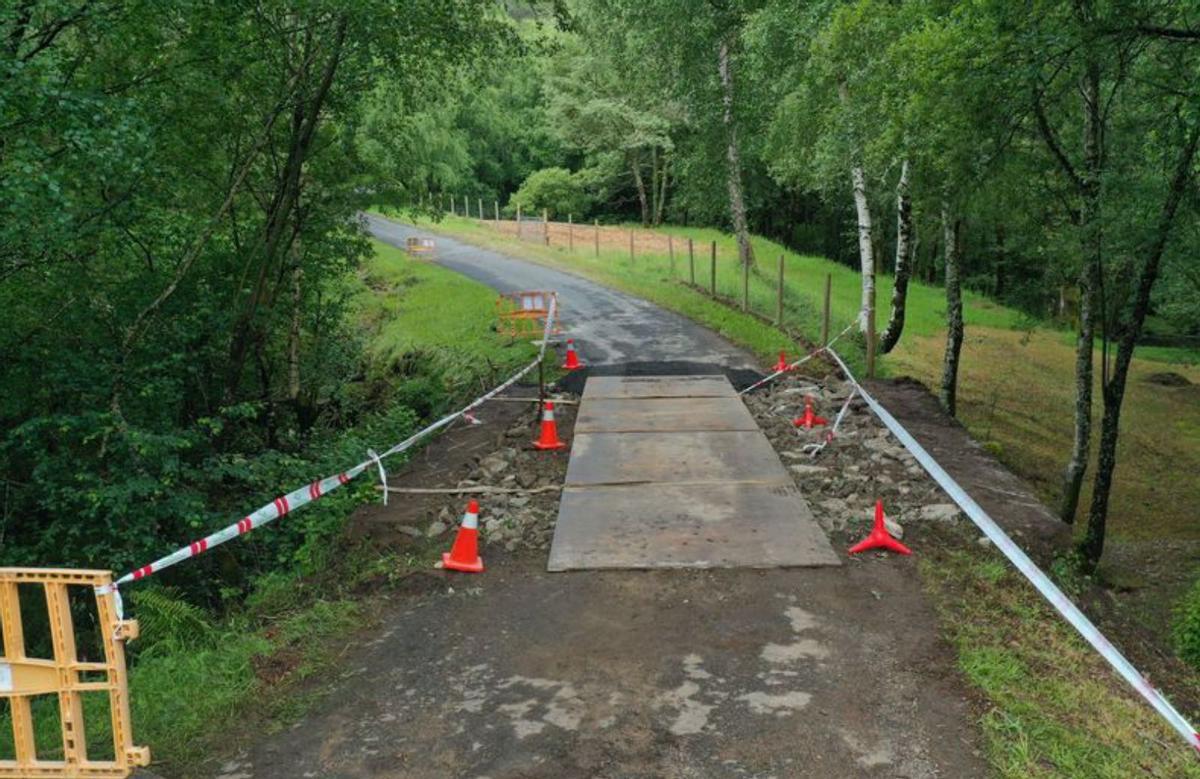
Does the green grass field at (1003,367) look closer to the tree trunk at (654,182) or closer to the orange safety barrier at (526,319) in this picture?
the orange safety barrier at (526,319)

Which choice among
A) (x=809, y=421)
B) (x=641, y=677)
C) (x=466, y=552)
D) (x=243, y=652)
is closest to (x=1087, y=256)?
(x=809, y=421)

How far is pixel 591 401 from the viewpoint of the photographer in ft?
39.1

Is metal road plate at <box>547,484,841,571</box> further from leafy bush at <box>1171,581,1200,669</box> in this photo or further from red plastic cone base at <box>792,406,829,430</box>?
leafy bush at <box>1171,581,1200,669</box>

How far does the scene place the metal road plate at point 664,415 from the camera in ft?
33.9

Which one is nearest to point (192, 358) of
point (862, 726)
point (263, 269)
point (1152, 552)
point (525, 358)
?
point (263, 269)

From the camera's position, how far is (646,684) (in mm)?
4746

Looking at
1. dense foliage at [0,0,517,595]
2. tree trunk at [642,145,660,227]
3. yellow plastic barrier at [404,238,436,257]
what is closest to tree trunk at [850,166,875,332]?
dense foliage at [0,0,517,595]

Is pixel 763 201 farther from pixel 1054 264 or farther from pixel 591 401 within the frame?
pixel 591 401

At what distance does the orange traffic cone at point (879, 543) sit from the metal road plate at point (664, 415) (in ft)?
11.7

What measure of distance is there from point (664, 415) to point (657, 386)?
75.9 inches

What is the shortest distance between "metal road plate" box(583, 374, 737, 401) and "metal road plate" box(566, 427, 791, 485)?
229 cm

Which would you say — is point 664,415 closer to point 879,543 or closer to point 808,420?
point 808,420

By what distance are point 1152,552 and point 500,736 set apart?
1063 cm

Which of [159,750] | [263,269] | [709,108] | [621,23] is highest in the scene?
[621,23]
